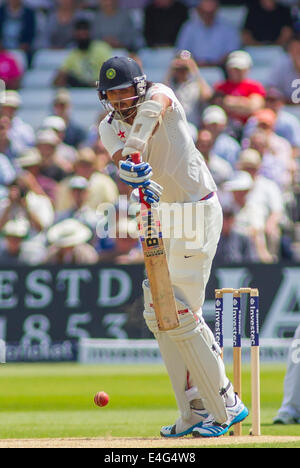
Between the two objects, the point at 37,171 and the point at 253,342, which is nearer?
the point at 253,342

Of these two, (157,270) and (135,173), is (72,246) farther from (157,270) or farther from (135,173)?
(135,173)

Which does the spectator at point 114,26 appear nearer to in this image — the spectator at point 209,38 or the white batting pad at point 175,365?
the spectator at point 209,38

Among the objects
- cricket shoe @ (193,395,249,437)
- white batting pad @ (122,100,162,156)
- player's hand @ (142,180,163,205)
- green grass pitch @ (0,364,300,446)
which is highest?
white batting pad @ (122,100,162,156)

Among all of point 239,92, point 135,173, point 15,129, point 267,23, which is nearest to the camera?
point 135,173

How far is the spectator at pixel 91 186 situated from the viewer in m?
13.5

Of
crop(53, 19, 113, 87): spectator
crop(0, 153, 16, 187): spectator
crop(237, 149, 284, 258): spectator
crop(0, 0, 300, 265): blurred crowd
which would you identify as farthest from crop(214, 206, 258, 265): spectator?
crop(53, 19, 113, 87): spectator

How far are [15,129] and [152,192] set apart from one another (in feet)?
32.6

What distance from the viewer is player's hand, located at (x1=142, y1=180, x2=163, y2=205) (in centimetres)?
589

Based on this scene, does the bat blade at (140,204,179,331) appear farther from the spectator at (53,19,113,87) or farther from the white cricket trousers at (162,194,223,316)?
the spectator at (53,19,113,87)

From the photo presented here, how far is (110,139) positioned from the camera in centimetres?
640

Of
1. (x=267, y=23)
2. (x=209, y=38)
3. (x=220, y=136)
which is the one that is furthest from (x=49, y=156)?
(x=267, y=23)

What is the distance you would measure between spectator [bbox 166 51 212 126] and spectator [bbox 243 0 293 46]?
2730mm

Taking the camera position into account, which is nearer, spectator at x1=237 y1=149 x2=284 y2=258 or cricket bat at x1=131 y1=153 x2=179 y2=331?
cricket bat at x1=131 y1=153 x2=179 y2=331
